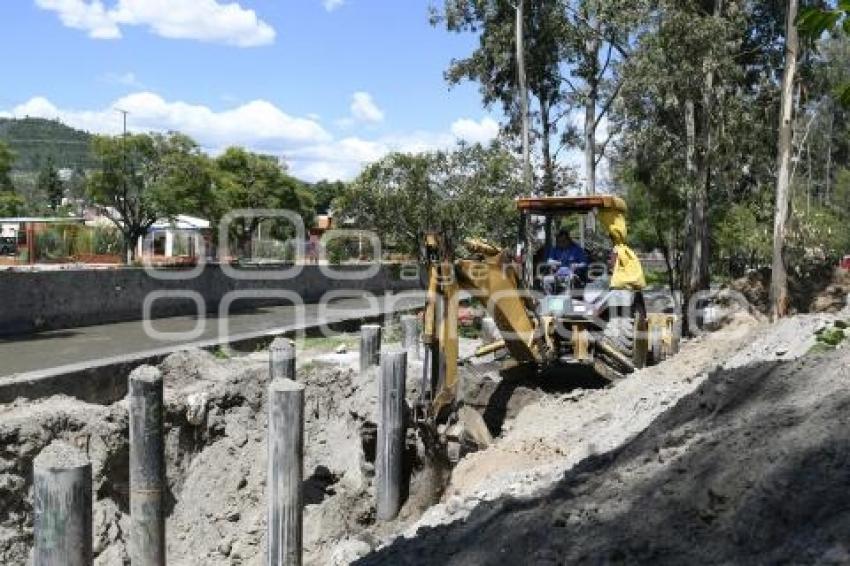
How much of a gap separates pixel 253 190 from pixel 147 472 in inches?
2175

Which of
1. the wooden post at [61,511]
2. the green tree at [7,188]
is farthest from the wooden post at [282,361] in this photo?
the green tree at [7,188]

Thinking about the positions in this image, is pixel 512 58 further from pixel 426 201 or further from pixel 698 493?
pixel 698 493

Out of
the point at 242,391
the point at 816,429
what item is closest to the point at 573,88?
the point at 242,391

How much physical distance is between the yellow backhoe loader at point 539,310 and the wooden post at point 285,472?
244 cm

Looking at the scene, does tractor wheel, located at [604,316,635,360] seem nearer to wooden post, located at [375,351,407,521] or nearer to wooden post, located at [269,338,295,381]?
wooden post, located at [375,351,407,521]

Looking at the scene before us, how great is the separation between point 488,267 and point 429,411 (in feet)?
5.53

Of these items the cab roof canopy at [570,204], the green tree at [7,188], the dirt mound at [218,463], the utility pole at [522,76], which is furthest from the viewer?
the green tree at [7,188]

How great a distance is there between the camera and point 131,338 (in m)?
20.9

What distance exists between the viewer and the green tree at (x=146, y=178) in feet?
124

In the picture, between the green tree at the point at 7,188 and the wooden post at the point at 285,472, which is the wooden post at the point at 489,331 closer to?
the wooden post at the point at 285,472

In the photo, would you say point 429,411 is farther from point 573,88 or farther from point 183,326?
point 573,88

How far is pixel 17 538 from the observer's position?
8148 millimetres

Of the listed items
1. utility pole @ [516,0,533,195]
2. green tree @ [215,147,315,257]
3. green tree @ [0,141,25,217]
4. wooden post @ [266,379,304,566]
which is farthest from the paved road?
green tree @ [215,147,315,257]

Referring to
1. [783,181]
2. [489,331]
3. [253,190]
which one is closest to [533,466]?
[489,331]
